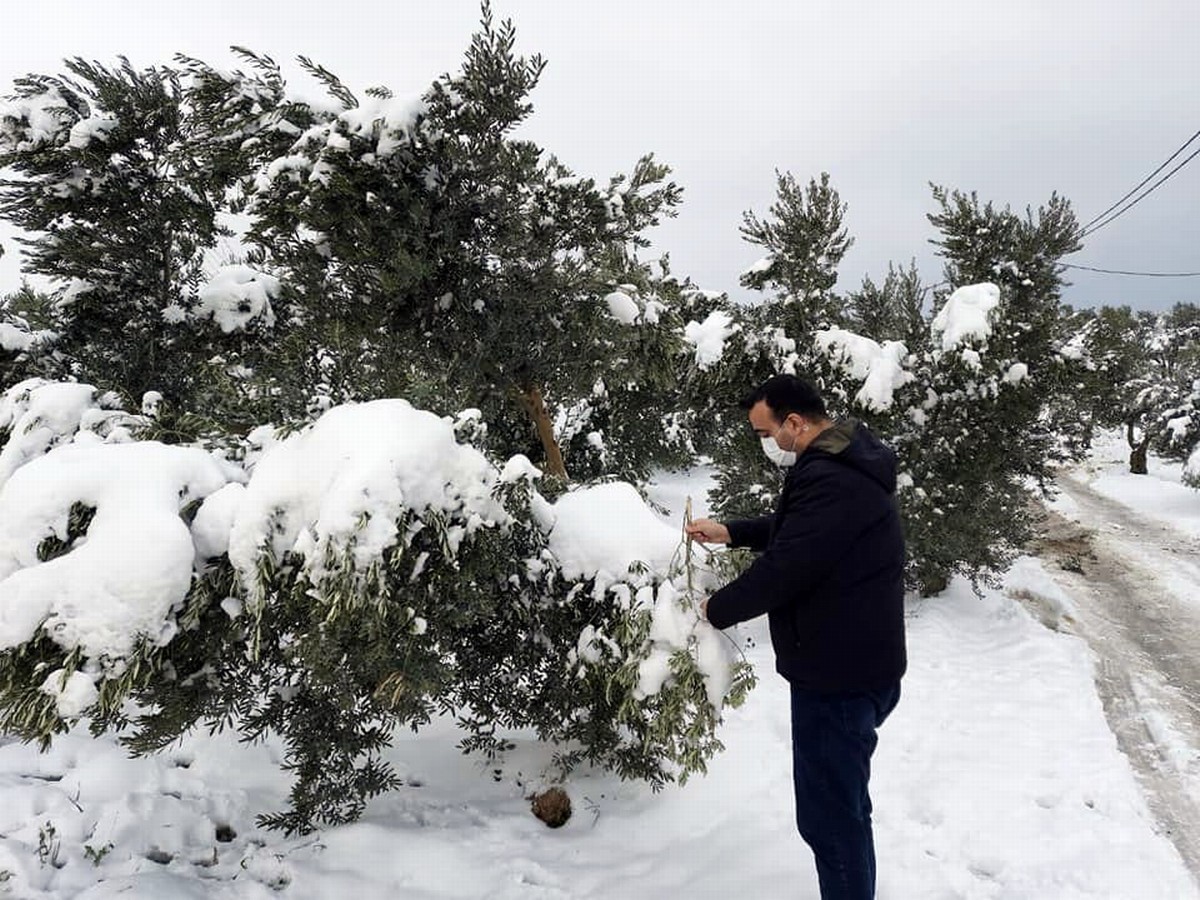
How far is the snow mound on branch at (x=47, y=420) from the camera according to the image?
106 inches

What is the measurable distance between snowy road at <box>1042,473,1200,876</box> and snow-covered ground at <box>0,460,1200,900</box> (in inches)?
10.9

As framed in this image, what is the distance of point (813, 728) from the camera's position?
2.55 m

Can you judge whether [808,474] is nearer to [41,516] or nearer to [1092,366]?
[41,516]

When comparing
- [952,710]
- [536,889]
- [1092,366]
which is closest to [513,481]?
[536,889]

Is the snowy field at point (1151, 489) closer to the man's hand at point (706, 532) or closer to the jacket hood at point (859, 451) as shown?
the jacket hood at point (859, 451)

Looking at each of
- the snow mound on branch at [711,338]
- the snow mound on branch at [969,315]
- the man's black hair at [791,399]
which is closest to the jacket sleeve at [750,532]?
the man's black hair at [791,399]

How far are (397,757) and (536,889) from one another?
152cm

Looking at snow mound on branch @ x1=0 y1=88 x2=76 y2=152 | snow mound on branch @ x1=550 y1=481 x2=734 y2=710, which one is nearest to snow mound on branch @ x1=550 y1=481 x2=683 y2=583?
snow mound on branch @ x1=550 y1=481 x2=734 y2=710

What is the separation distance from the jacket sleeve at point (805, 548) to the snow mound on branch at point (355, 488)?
45.2 inches

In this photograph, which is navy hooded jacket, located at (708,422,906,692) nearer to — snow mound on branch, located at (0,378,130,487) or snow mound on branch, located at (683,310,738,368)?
snow mound on branch, located at (0,378,130,487)

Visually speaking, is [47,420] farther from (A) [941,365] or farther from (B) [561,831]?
A: (A) [941,365]

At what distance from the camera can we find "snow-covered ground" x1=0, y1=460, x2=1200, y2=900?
9.11 ft

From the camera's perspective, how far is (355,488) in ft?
7.13

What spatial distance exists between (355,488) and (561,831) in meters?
2.49
